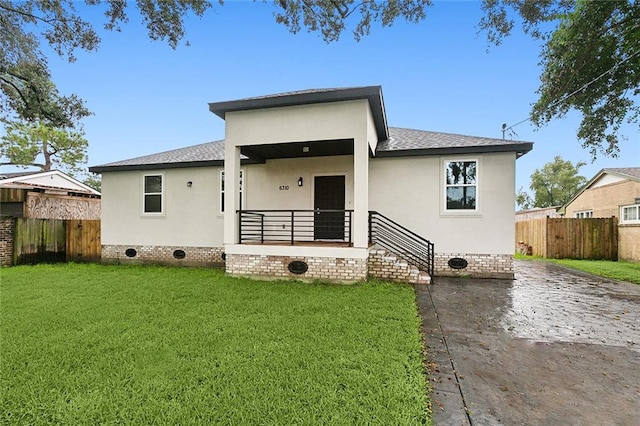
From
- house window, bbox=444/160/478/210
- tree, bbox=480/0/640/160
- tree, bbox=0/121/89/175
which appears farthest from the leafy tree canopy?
tree, bbox=0/121/89/175

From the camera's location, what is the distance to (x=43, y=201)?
12.7 m

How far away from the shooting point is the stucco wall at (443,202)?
8.02m

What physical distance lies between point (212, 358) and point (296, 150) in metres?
6.55

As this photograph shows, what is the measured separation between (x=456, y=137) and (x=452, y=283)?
15.5 ft

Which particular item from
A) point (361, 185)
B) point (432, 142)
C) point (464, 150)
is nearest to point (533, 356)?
point (361, 185)

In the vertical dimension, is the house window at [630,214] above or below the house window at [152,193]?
below

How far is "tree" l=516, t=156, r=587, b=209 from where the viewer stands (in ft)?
116

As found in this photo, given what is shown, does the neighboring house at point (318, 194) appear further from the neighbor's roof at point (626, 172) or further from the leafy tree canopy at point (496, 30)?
the neighbor's roof at point (626, 172)

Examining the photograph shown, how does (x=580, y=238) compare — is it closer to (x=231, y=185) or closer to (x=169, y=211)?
(x=231, y=185)

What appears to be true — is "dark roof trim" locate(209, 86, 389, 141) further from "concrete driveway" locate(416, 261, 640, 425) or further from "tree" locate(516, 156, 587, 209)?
"tree" locate(516, 156, 587, 209)

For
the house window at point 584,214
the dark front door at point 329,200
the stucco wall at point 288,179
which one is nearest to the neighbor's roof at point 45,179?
the stucco wall at point 288,179

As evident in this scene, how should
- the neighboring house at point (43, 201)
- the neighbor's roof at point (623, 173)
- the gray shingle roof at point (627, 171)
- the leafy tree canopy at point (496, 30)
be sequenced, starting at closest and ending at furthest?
the leafy tree canopy at point (496, 30) → the neighboring house at point (43, 201) → the neighbor's roof at point (623, 173) → the gray shingle roof at point (627, 171)

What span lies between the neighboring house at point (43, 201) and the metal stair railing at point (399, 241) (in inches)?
549

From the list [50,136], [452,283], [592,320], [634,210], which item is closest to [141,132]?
[50,136]
